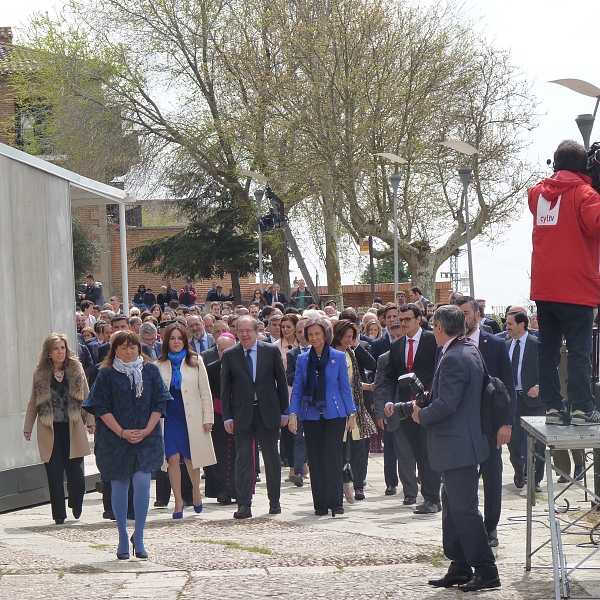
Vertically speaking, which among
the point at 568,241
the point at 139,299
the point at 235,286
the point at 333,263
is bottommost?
the point at 568,241

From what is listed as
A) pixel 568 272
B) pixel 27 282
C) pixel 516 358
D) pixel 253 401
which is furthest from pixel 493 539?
pixel 27 282

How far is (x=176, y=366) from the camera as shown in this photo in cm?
1112

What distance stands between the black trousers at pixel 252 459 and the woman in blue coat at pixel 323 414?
39 centimetres

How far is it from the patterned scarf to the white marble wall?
7.33ft

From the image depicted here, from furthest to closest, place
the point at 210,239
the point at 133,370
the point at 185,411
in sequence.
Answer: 1. the point at 210,239
2. the point at 185,411
3. the point at 133,370

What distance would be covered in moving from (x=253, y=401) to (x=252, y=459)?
568 mm

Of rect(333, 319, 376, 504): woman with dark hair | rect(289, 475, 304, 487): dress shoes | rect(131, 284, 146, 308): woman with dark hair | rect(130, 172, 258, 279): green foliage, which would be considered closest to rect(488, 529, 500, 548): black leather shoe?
rect(333, 319, 376, 504): woman with dark hair

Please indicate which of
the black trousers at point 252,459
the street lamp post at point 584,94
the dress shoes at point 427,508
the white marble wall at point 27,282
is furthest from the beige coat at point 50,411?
the street lamp post at point 584,94

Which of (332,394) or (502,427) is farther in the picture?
(332,394)

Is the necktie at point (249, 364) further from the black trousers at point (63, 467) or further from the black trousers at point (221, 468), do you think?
the black trousers at point (63, 467)

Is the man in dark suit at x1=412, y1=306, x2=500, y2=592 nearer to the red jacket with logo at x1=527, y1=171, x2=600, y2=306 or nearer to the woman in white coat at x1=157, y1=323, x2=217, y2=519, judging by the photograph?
the red jacket with logo at x1=527, y1=171, x2=600, y2=306

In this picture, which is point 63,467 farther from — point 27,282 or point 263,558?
point 263,558

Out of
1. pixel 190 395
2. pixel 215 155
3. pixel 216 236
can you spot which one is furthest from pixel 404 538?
pixel 216 236

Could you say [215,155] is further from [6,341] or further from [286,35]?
[6,341]
